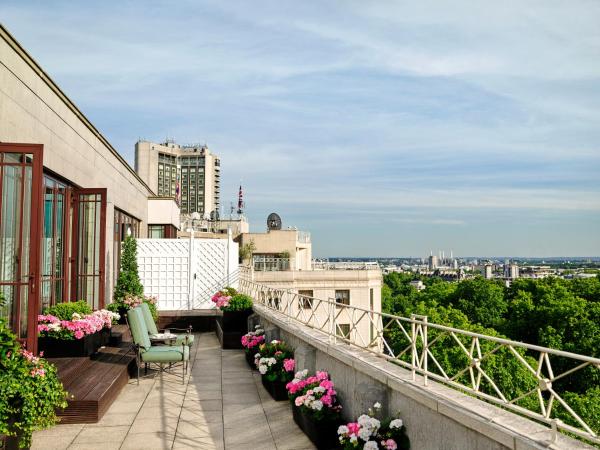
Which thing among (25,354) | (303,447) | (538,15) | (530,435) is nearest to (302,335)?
(303,447)

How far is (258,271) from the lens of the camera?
4297cm

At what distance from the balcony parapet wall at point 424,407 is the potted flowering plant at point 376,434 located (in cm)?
9

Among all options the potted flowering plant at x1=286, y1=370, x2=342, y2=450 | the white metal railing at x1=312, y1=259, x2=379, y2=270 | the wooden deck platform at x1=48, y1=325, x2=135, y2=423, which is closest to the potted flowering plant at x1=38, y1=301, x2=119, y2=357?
the wooden deck platform at x1=48, y1=325, x2=135, y2=423

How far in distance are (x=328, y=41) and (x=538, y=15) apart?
4575 mm

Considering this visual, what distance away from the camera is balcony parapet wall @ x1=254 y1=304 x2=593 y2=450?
3.30 metres

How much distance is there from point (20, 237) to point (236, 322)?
647 centimetres

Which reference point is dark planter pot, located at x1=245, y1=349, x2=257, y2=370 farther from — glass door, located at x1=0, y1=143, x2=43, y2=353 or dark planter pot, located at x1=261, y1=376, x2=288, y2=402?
glass door, located at x1=0, y1=143, x2=43, y2=353

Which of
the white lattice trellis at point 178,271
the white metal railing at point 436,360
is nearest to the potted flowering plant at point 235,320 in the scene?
the white metal railing at point 436,360

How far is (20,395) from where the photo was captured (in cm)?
456

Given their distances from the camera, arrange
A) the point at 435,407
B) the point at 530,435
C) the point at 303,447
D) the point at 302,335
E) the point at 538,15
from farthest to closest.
Answer: the point at 538,15, the point at 302,335, the point at 303,447, the point at 435,407, the point at 530,435

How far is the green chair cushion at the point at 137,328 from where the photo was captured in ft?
27.9

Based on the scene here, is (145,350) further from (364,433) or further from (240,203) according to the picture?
(240,203)

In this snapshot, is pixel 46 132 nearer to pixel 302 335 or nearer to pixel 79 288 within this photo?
pixel 79 288

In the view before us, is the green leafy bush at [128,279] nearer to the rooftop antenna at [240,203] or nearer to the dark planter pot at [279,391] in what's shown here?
the dark planter pot at [279,391]
